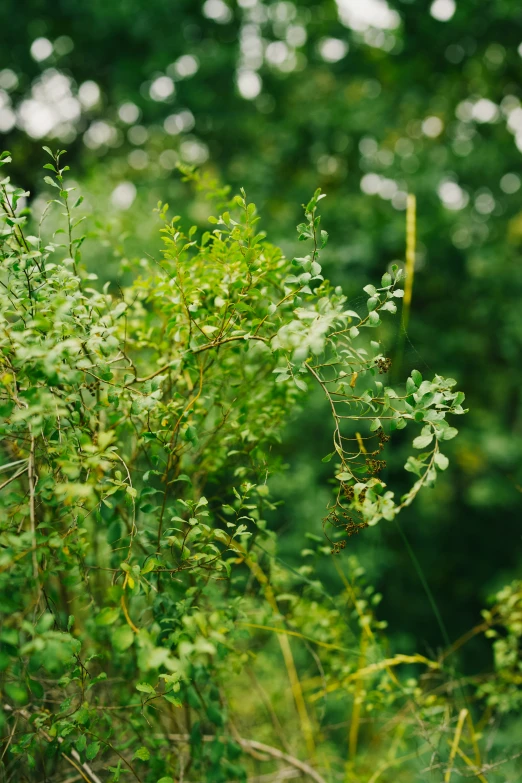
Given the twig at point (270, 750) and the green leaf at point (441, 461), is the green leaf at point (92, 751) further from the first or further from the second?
the green leaf at point (441, 461)

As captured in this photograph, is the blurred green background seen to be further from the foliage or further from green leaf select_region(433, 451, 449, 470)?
green leaf select_region(433, 451, 449, 470)

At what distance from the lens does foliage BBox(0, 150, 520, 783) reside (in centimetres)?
84

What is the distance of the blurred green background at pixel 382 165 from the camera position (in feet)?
17.1

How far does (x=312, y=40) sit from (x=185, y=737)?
7.46 meters

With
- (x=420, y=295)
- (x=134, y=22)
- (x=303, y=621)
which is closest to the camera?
(x=303, y=621)

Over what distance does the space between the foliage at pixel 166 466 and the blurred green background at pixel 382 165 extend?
126 inches

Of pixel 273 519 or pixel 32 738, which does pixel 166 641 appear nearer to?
pixel 32 738

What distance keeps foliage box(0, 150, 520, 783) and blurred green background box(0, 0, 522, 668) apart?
3.20 metres

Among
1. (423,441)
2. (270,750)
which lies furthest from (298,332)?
(270,750)

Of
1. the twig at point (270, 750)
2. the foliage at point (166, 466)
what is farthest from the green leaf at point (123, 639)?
the twig at point (270, 750)

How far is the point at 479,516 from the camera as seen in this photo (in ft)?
22.1

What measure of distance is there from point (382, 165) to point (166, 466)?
5.46 m

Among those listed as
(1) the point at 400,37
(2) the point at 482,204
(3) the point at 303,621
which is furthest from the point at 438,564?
(1) the point at 400,37

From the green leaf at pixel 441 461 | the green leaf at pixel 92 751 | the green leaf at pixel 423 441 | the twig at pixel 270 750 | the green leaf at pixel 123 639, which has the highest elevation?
the green leaf at pixel 423 441
